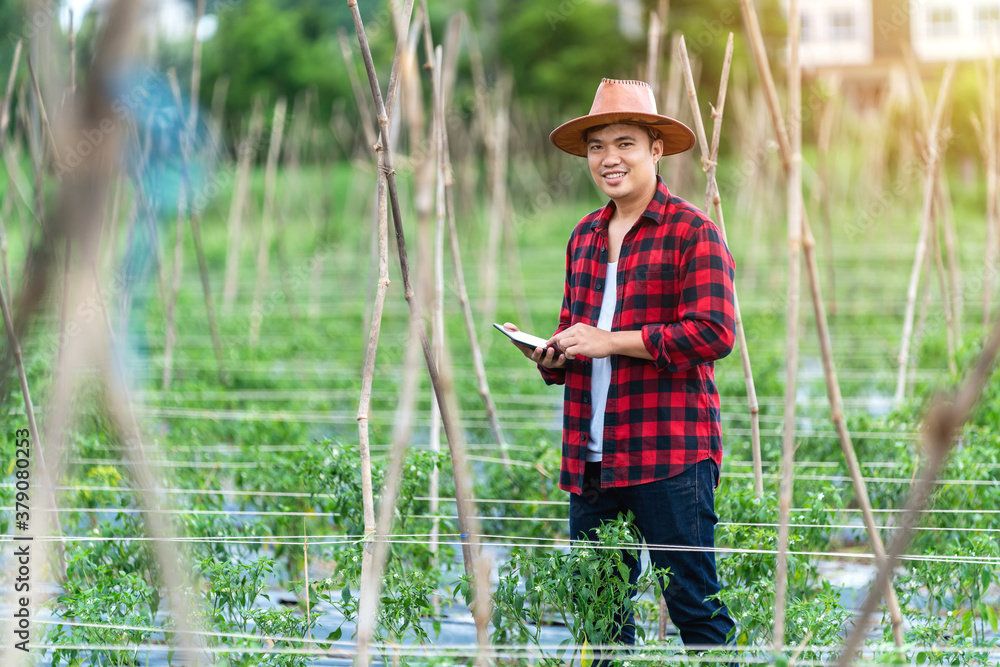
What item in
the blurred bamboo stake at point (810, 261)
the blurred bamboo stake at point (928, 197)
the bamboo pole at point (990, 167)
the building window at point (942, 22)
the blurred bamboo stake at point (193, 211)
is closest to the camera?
the blurred bamboo stake at point (810, 261)

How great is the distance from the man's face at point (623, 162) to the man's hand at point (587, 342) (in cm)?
28

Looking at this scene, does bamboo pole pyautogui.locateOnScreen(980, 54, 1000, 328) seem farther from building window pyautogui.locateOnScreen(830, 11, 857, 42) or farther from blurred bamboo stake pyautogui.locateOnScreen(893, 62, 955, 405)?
building window pyautogui.locateOnScreen(830, 11, 857, 42)

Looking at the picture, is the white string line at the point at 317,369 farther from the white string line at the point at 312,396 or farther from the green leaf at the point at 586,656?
the green leaf at the point at 586,656

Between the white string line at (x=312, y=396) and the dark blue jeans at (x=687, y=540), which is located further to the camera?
the white string line at (x=312, y=396)

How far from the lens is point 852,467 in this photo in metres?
1.30

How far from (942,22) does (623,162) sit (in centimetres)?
2803

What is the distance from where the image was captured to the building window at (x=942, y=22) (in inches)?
999

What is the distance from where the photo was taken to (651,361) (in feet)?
5.77

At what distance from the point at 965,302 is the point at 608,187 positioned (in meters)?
5.63

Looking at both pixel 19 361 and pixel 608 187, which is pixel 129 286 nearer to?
pixel 19 361

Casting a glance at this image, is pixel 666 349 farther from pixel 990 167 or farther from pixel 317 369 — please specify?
pixel 317 369

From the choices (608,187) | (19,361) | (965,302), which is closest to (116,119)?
(608,187)

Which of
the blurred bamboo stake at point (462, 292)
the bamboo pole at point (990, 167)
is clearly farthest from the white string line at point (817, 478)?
the bamboo pole at point (990, 167)

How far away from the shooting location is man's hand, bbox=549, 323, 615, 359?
1698 millimetres
